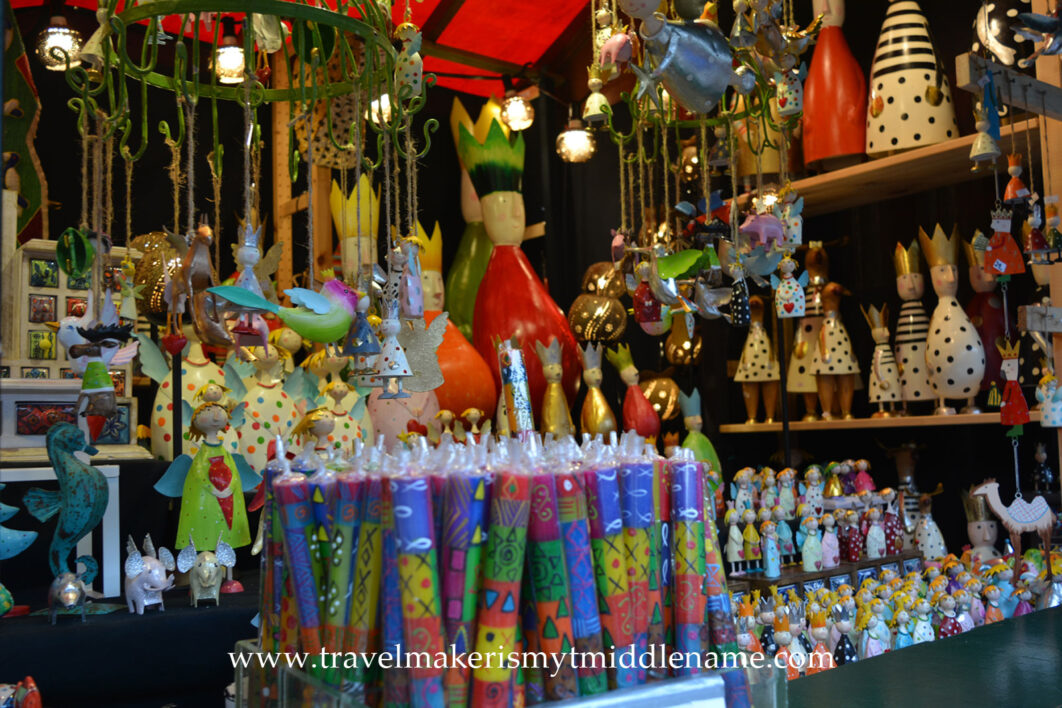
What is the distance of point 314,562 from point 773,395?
2494mm

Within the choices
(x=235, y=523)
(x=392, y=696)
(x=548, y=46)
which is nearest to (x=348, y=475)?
(x=392, y=696)

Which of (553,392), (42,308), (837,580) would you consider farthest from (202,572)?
(553,392)

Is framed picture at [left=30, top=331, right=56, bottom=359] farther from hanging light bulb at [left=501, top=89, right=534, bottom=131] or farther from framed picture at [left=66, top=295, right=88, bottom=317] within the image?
hanging light bulb at [left=501, top=89, right=534, bottom=131]

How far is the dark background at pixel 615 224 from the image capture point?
106 inches

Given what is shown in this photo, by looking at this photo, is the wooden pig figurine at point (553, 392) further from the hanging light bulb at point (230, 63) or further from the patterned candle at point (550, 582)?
the patterned candle at point (550, 582)

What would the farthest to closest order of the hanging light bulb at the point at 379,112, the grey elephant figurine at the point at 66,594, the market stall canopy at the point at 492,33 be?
1. the market stall canopy at the point at 492,33
2. the grey elephant figurine at the point at 66,594
3. the hanging light bulb at the point at 379,112

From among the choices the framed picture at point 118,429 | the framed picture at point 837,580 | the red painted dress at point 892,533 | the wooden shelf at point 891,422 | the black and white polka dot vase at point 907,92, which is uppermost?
the black and white polka dot vase at point 907,92

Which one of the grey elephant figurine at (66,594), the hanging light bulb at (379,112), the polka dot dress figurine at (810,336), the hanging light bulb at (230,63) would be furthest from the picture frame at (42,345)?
the polka dot dress figurine at (810,336)

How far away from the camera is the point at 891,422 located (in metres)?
2.57

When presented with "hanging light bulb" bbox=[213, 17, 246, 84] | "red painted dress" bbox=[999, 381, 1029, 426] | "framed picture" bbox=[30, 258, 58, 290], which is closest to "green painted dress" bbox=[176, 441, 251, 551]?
"framed picture" bbox=[30, 258, 58, 290]

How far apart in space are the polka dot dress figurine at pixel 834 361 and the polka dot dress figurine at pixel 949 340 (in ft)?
0.99

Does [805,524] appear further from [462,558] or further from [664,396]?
[462,558]

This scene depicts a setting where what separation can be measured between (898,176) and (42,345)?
7.39 ft

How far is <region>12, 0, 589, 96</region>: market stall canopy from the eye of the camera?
3.63 meters
